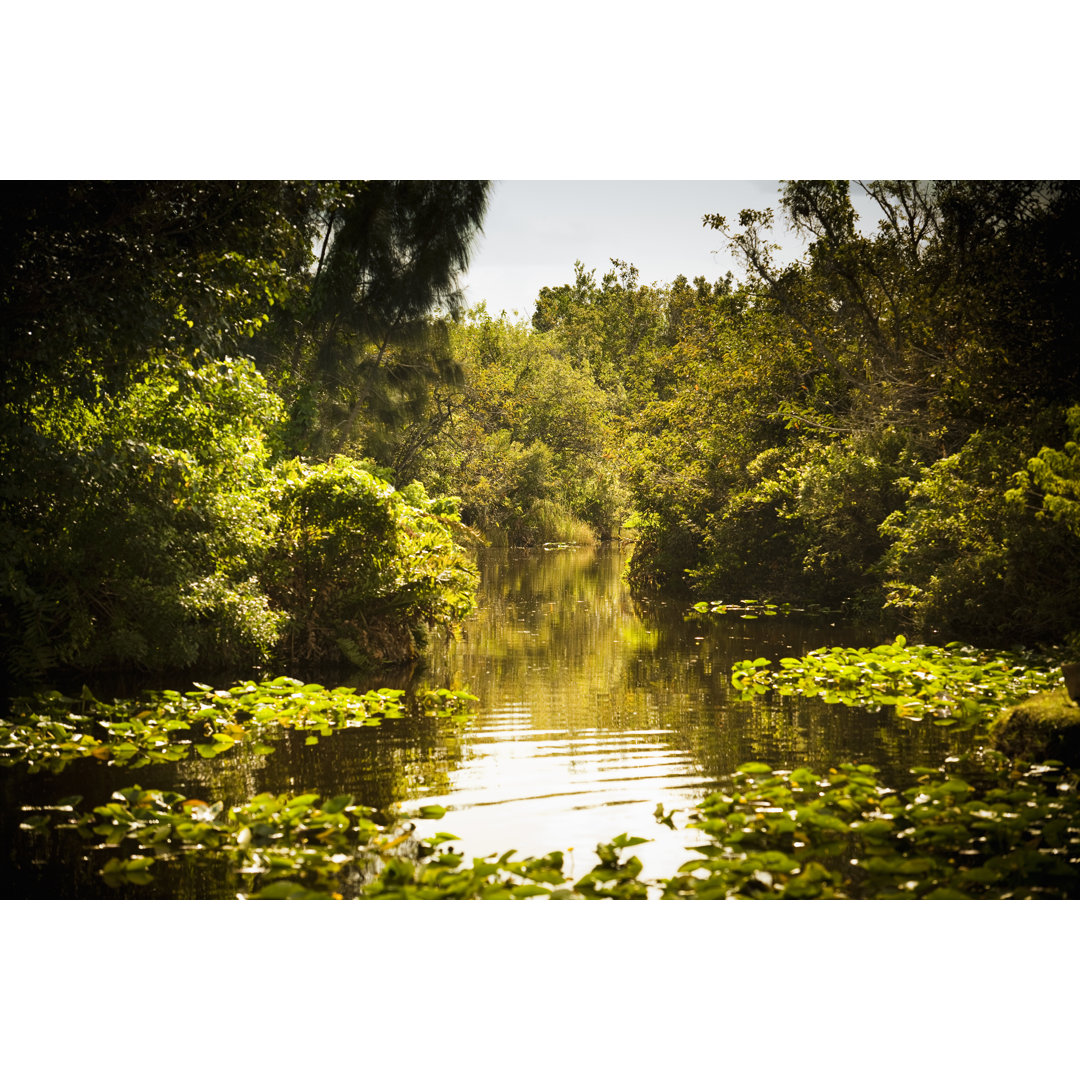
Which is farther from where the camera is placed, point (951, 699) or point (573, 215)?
point (573, 215)

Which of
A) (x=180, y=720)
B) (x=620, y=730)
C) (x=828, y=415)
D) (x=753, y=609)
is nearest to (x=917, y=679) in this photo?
(x=620, y=730)

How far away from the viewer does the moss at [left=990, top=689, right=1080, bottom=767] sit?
16.6 feet

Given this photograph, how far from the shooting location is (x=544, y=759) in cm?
586

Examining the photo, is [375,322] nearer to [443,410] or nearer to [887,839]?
[443,410]

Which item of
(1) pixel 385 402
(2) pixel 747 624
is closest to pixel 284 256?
(1) pixel 385 402

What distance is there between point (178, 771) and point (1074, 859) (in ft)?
14.2

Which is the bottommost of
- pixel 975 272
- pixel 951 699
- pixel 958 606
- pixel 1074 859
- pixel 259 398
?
pixel 1074 859

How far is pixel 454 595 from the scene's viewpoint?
962 centimetres

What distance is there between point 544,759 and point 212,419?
4043 millimetres

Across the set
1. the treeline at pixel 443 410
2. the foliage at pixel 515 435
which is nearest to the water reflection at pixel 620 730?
the treeline at pixel 443 410

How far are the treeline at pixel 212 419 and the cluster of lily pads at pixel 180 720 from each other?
68cm

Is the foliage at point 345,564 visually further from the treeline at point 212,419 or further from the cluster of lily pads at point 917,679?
the cluster of lily pads at point 917,679

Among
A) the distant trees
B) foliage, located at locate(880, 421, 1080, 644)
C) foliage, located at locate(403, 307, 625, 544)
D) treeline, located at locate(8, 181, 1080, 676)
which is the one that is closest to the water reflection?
foliage, located at locate(880, 421, 1080, 644)

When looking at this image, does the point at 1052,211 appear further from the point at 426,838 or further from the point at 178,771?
the point at 178,771
